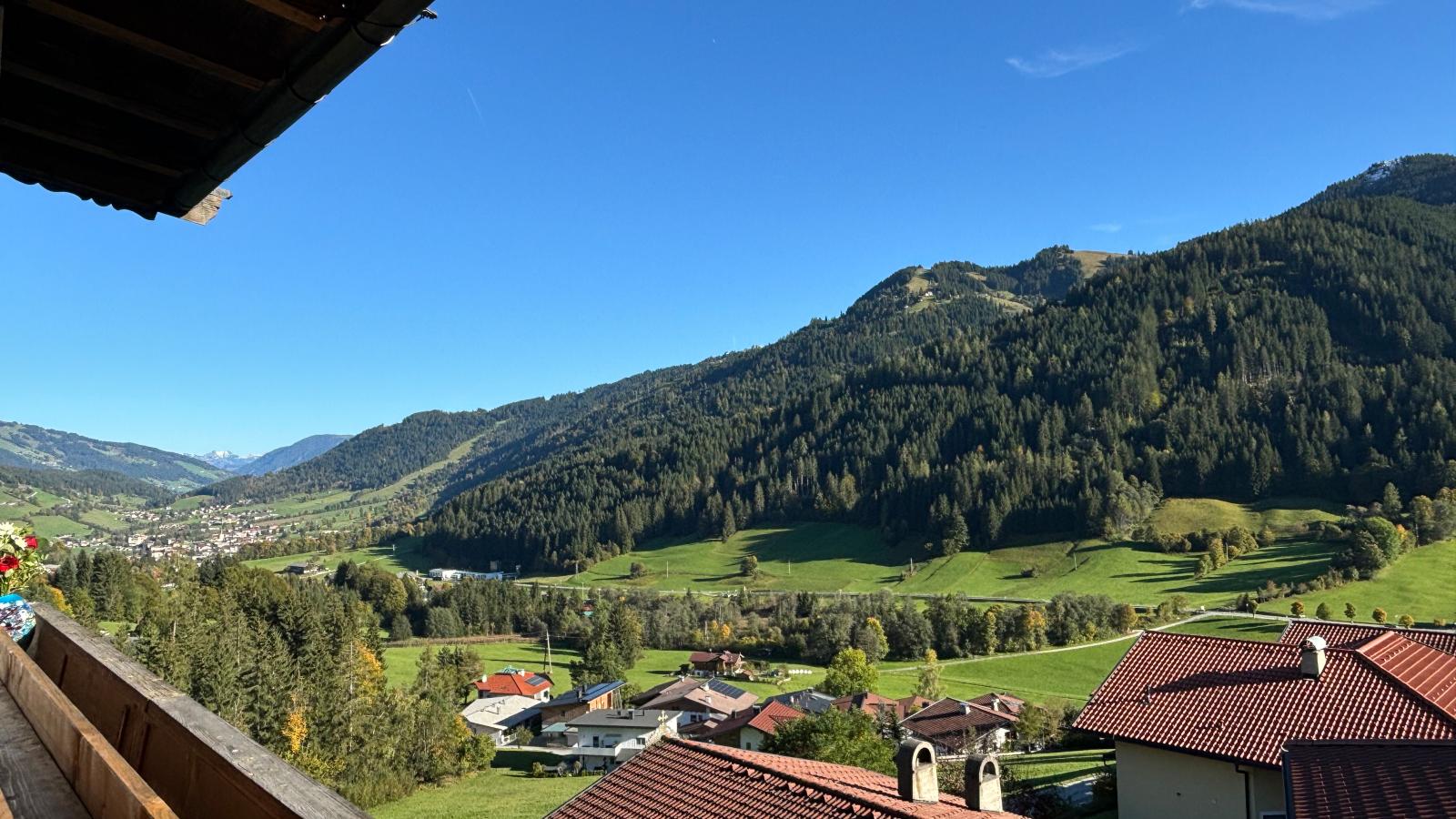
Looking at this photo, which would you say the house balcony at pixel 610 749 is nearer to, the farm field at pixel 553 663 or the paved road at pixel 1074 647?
the farm field at pixel 553 663

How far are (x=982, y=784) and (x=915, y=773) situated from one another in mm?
1385

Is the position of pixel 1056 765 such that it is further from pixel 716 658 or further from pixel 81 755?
pixel 716 658

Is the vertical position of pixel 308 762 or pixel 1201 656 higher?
pixel 1201 656

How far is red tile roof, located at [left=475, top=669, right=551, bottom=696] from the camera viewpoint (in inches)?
2842

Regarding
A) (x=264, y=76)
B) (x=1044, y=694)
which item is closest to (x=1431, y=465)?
(x=1044, y=694)

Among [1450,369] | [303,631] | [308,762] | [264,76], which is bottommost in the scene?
[308,762]

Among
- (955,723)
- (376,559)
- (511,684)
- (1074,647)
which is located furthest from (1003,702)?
(376,559)

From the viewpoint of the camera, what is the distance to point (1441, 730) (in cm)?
1374

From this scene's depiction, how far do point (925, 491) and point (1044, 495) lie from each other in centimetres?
2124

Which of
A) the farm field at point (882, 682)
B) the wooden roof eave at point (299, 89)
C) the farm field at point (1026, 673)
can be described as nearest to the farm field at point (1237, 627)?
the farm field at point (882, 682)

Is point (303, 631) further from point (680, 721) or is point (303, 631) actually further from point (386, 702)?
point (680, 721)

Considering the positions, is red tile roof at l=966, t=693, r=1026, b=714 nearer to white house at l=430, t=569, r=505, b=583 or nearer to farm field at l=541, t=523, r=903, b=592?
farm field at l=541, t=523, r=903, b=592

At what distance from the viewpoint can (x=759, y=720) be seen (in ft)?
161

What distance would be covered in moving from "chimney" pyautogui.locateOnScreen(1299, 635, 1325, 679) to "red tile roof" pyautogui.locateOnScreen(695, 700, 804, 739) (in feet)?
112
